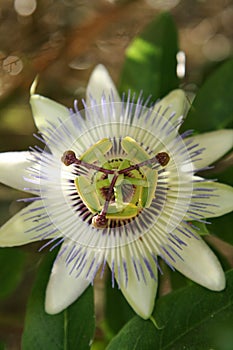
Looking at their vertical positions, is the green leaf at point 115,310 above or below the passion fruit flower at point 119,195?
below

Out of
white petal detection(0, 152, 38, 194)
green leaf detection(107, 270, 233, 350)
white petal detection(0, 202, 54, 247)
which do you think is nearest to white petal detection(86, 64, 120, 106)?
white petal detection(0, 152, 38, 194)

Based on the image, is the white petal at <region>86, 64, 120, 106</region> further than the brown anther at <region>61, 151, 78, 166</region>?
Yes

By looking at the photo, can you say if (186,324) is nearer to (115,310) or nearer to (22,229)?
(115,310)

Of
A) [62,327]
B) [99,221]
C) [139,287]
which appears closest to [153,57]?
[99,221]

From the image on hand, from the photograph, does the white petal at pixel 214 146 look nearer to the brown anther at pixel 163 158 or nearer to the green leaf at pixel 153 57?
the brown anther at pixel 163 158

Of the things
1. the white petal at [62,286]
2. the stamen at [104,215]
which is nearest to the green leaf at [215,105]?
the stamen at [104,215]

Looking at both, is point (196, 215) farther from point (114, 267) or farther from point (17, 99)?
point (17, 99)

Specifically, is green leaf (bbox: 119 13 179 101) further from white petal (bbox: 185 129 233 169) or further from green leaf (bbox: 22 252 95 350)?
green leaf (bbox: 22 252 95 350)
